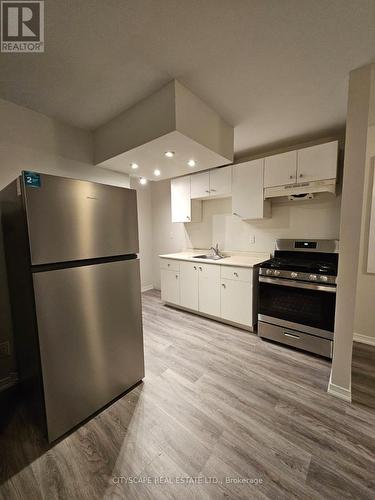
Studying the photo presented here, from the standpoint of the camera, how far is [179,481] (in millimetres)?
1072

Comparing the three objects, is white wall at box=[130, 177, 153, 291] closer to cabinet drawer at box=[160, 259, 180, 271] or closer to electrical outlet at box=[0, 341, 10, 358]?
cabinet drawer at box=[160, 259, 180, 271]

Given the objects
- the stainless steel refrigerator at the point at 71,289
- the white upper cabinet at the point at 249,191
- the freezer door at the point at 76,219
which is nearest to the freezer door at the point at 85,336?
the stainless steel refrigerator at the point at 71,289

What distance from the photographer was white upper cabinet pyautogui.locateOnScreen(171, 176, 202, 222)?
11.1 ft

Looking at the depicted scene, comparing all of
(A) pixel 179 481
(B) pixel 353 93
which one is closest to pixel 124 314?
(A) pixel 179 481

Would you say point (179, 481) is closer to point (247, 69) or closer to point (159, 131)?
point (159, 131)

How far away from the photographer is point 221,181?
299 cm

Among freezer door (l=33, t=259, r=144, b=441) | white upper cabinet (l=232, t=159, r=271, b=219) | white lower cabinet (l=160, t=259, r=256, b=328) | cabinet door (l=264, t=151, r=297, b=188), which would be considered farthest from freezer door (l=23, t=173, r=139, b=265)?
cabinet door (l=264, t=151, r=297, b=188)

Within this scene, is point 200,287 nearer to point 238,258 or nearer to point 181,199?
point 238,258

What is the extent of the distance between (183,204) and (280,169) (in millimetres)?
1581

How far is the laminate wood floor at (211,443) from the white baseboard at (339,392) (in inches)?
2.2

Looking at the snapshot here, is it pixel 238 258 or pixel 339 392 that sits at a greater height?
pixel 238 258

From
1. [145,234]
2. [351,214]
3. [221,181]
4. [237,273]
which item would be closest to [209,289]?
[237,273]

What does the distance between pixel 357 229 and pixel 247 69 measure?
1394mm

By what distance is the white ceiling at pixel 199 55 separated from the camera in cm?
105
